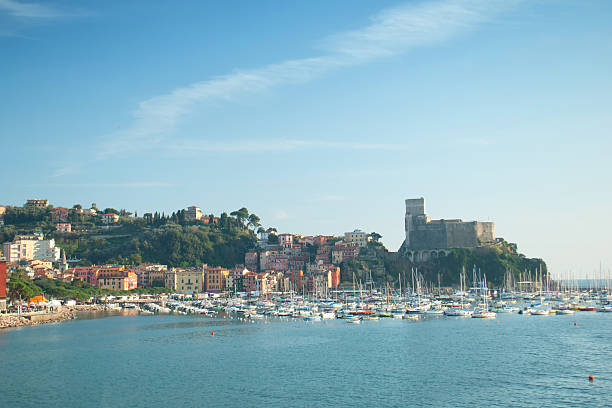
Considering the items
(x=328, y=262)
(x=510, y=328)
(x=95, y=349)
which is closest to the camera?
(x=95, y=349)

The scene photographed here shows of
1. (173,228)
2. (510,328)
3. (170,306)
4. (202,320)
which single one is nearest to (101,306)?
(170,306)

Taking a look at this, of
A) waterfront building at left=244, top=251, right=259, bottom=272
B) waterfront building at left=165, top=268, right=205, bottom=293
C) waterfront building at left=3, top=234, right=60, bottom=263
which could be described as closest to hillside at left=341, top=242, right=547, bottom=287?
waterfront building at left=244, top=251, right=259, bottom=272

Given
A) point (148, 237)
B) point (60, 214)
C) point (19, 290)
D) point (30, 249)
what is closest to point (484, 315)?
point (19, 290)

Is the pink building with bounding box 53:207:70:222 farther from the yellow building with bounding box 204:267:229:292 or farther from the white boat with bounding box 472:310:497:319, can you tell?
the white boat with bounding box 472:310:497:319

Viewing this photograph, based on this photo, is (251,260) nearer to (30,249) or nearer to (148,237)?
(148,237)

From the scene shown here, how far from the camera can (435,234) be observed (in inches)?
4003

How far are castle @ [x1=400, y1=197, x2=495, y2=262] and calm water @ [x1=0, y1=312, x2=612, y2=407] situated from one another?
52928 mm

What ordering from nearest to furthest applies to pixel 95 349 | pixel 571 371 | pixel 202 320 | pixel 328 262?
pixel 571 371
pixel 95 349
pixel 202 320
pixel 328 262

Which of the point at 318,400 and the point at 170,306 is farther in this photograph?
the point at 170,306

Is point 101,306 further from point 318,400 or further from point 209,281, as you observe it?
point 318,400

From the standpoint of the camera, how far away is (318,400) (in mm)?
23547

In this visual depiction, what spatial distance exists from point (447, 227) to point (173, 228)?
152 ft

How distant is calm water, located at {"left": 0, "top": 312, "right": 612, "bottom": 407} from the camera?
23859mm

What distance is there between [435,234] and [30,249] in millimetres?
66778
